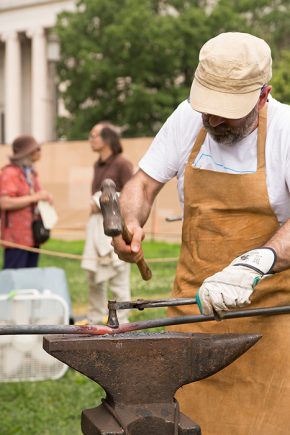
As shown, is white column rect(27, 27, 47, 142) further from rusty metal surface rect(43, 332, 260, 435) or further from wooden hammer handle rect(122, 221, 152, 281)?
rusty metal surface rect(43, 332, 260, 435)

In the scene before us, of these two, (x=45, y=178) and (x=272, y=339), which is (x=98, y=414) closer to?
(x=272, y=339)

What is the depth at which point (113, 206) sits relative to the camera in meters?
2.79

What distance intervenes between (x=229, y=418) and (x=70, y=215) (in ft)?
49.6

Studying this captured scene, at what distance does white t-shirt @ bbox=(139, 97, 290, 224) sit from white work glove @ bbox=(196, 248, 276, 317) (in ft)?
1.28

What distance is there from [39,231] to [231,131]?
14.2 ft

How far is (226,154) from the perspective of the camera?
337cm

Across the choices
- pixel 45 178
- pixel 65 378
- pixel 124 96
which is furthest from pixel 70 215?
pixel 124 96

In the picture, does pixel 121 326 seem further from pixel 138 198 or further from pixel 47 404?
pixel 47 404

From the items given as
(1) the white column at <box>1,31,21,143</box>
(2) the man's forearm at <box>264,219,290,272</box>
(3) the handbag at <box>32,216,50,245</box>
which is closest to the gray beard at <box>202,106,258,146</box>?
(2) the man's forearm at <box>264,219,290,272</box>

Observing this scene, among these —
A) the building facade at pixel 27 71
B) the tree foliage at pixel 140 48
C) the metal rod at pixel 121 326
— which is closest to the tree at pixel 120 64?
the tree foliage at pixel 140 48

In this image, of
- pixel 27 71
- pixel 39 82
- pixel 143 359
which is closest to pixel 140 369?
pixel 143 359

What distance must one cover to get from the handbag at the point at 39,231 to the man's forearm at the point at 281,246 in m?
4.43

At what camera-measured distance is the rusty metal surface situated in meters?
2.78

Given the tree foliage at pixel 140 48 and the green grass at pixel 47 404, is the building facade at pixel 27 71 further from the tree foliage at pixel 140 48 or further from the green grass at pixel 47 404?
the green grass at pixel 47 404
